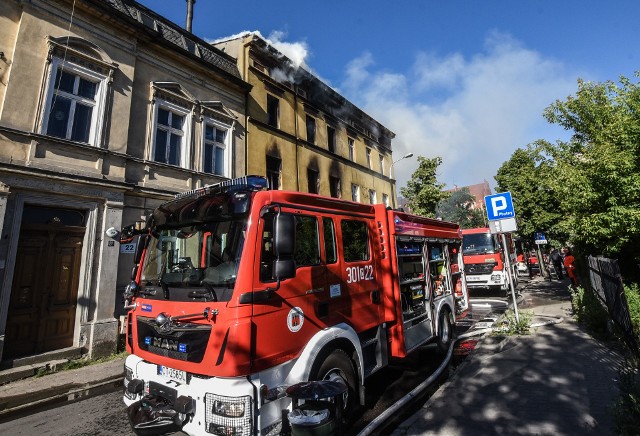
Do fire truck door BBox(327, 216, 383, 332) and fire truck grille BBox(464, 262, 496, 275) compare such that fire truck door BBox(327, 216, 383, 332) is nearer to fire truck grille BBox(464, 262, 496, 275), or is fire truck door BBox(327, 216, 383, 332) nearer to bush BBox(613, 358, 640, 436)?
bush BBox(613, 358, 640, 436)

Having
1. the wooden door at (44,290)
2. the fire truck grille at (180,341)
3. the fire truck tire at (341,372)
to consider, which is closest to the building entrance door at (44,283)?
the wooden door at (44,290)

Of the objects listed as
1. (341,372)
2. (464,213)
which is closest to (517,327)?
(341,372)

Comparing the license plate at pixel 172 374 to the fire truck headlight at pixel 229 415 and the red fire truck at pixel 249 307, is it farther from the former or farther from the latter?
the fire truck headlight at pixel 229 415

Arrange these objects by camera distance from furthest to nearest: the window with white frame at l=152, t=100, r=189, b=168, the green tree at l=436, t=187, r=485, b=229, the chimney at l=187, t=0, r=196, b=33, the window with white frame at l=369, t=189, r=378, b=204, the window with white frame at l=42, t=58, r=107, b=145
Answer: the green tree at l=436, t=187, r=485, b=229, the window with white frame at l=369, t=189, r=378, b=204, the chimney at l=187, t=0, r=196, b=33, the window with white frame at l=152, t=100, r=189, b=168, the window with white frame at l=42, t=58, r=107, b=145

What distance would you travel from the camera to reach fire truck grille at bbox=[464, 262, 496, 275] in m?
13.5

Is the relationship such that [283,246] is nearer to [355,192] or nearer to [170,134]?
[170,134]

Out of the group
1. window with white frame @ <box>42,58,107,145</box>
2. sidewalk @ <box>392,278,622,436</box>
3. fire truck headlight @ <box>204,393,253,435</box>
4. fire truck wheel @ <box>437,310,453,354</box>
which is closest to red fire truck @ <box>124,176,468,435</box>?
fire truck headlight @ <box>204,393,253,435</box>

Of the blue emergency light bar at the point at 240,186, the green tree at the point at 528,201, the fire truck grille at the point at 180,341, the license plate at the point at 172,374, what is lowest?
the license plate at the point at 172,374

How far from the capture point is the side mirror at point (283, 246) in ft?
9.70

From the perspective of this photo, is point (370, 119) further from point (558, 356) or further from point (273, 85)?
point (558, 356)

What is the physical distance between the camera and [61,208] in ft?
26.3

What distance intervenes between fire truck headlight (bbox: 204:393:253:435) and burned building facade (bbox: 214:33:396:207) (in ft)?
36.2

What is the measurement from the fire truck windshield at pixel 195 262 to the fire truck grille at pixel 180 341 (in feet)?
0.94

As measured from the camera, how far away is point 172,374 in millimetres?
3178
